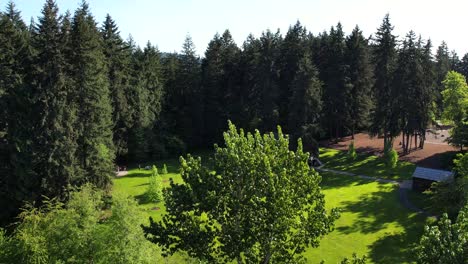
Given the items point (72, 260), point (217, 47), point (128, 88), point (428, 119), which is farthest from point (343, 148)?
point (72, 260)

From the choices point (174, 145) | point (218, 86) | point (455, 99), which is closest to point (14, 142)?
point (174, 145)

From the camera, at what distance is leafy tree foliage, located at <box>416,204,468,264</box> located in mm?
13156

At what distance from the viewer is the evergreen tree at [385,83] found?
202 feet

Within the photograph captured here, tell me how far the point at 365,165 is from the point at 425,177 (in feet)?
40.1

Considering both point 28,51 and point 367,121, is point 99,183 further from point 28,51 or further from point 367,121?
point 367,121

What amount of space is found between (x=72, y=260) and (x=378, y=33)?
5843 cm

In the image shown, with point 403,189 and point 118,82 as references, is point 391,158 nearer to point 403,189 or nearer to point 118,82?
point 403,189

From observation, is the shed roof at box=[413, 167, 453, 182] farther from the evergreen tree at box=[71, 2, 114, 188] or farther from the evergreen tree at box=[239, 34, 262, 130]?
the evergreen tree at box=[71, 2, 114, 188]

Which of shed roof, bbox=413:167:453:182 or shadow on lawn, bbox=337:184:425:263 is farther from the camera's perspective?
shed roof, bbox=413:167:453:182

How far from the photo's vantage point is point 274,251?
637 inches

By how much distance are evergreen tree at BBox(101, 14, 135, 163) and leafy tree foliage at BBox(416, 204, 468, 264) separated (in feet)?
171

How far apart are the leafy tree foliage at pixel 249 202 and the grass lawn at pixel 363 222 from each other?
11.6 metres

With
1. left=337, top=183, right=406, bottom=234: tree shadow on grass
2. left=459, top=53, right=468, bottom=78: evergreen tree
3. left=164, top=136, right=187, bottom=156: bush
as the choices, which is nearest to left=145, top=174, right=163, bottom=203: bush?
left=337, top=183, right=406, bottom=234: tree shadow on grass

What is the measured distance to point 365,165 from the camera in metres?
60.2
